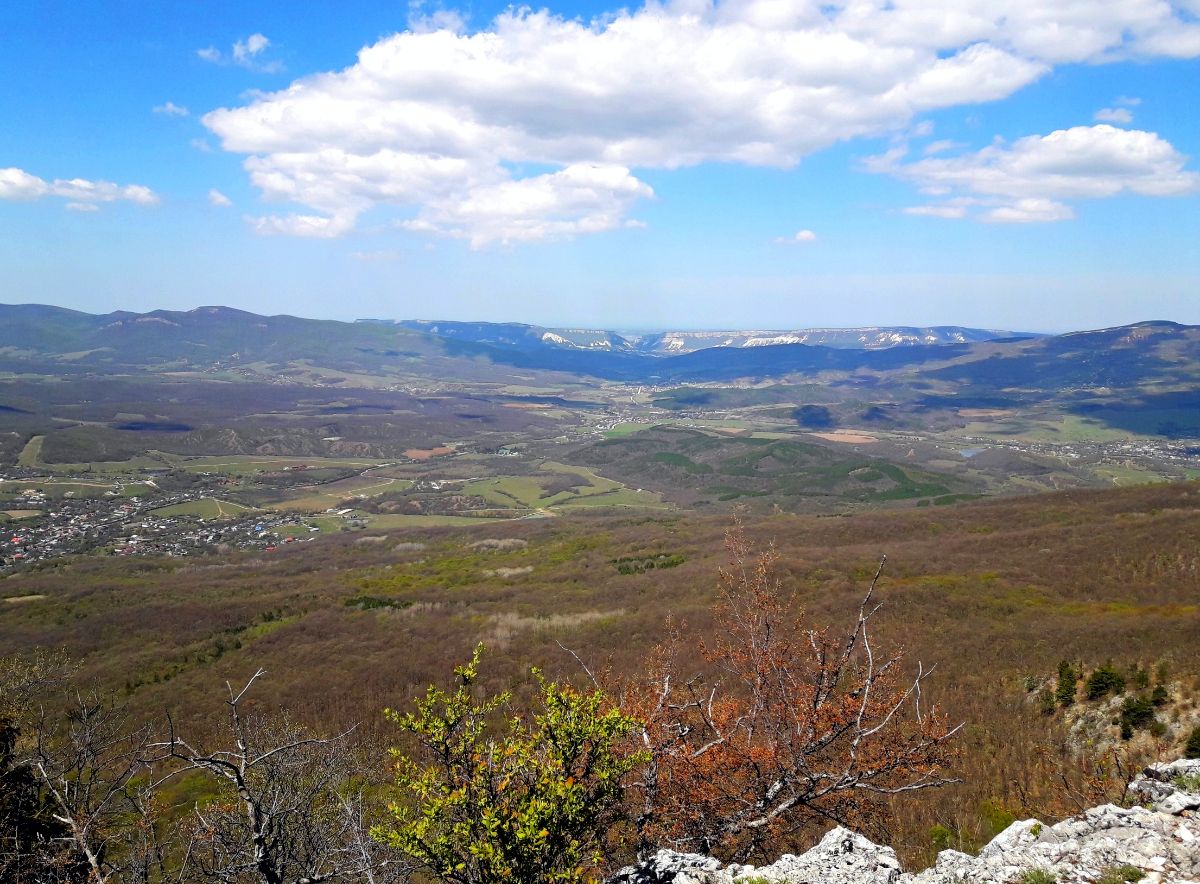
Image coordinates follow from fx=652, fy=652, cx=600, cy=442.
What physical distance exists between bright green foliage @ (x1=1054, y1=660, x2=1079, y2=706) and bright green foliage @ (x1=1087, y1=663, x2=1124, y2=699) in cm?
67

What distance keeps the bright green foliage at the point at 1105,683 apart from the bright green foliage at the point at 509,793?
26297 millimetres

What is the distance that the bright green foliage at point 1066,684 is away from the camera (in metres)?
27.5

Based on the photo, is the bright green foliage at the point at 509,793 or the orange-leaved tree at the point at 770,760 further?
the orange-leaved tree at the point at 770,760

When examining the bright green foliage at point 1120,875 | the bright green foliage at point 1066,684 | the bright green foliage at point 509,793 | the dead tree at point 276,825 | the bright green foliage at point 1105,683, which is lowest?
the bright green foliage at point 1066,684

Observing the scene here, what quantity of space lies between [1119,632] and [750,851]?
32291mm

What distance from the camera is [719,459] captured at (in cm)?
17888

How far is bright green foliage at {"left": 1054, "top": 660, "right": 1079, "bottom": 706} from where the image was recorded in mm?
27469

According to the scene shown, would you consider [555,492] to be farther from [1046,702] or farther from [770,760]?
[770,760]

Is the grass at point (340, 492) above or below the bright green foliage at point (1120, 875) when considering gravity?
below

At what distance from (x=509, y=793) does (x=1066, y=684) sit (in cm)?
2899

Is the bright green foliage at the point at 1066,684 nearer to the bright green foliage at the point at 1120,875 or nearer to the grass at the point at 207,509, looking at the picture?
the bright green foliage at the point at 1120,875

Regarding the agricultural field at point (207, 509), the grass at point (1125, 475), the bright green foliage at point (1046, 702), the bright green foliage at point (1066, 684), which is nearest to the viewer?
the bright green foliage at point (1046, 702)

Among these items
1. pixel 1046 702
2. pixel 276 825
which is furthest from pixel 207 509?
pixel 1046 702

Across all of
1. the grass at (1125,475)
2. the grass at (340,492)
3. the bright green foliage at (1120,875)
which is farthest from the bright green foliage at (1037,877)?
the grass at (1125,475)
